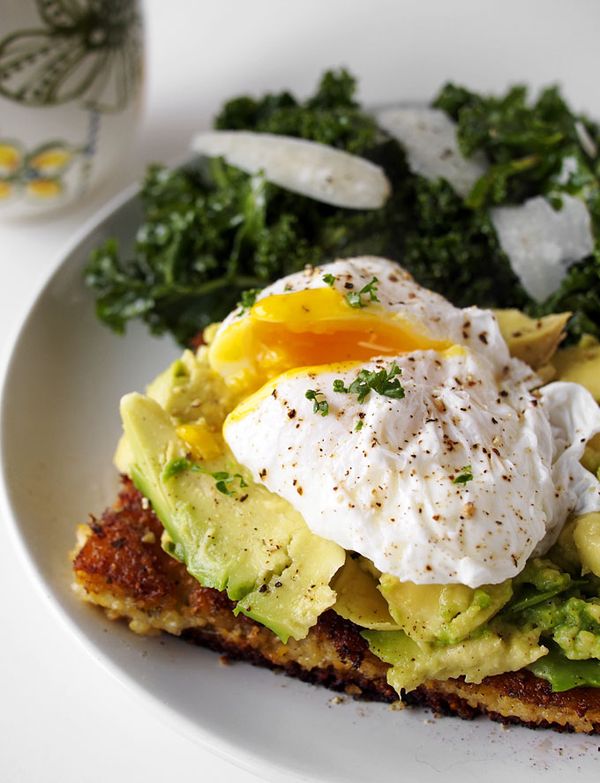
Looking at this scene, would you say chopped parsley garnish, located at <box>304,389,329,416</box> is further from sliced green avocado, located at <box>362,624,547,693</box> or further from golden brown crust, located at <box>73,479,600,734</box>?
sliced green avocado, located at <box>362,624,547,693</box>

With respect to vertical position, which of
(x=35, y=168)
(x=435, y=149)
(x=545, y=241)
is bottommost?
(x=35, y=168)

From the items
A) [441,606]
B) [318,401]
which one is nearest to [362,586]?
[441,606]

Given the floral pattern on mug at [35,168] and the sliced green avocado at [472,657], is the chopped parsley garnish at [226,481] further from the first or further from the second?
the floral pattern on mug at [35,168]

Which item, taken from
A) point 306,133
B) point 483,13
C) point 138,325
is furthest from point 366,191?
point 483,13

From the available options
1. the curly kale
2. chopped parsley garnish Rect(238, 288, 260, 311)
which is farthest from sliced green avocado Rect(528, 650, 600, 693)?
the curly kale

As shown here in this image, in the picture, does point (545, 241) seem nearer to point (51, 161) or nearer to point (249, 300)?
point (249, 300)

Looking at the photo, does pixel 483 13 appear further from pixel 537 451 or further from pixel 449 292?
pixel 537 451

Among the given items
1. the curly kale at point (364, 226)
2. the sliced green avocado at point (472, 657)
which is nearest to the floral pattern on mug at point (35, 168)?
the curly kale at point (364, 226)
